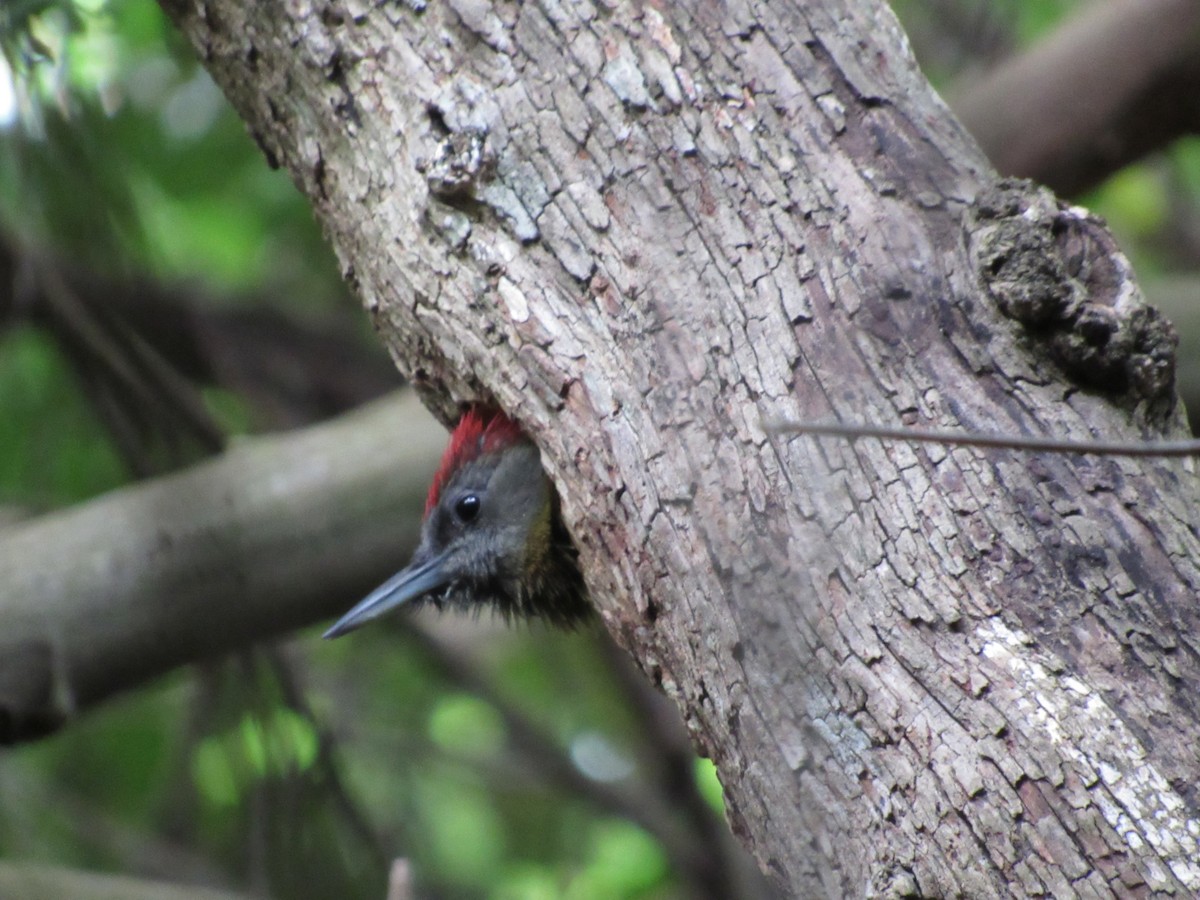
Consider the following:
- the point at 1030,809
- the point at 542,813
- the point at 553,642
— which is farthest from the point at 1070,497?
the point at 542,813

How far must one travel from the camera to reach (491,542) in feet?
9.00

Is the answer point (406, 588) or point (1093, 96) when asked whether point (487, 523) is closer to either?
point (406, 588)

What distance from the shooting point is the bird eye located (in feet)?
8.90

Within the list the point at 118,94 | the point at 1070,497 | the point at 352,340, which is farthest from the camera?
the point at 352,340

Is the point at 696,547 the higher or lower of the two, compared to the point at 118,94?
lower

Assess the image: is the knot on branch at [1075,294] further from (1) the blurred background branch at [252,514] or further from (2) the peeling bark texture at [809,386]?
(1) the blurred background branch at [252,514]

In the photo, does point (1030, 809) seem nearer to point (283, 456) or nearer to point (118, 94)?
point (283, 456)

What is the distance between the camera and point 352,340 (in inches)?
207

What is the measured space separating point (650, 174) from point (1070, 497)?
0.74 metres

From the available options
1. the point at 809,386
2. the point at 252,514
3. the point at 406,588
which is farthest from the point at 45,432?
the point at 809,386

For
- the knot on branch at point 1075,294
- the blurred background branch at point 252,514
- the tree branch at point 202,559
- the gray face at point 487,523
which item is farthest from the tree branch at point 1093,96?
the knot on branch at point 1075,294

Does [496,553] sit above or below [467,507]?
below

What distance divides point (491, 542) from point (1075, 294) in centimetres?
143

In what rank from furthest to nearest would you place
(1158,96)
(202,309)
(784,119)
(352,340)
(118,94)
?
(352,340)
(202,309)
(118,94)
(1158,96)
(784,119)
